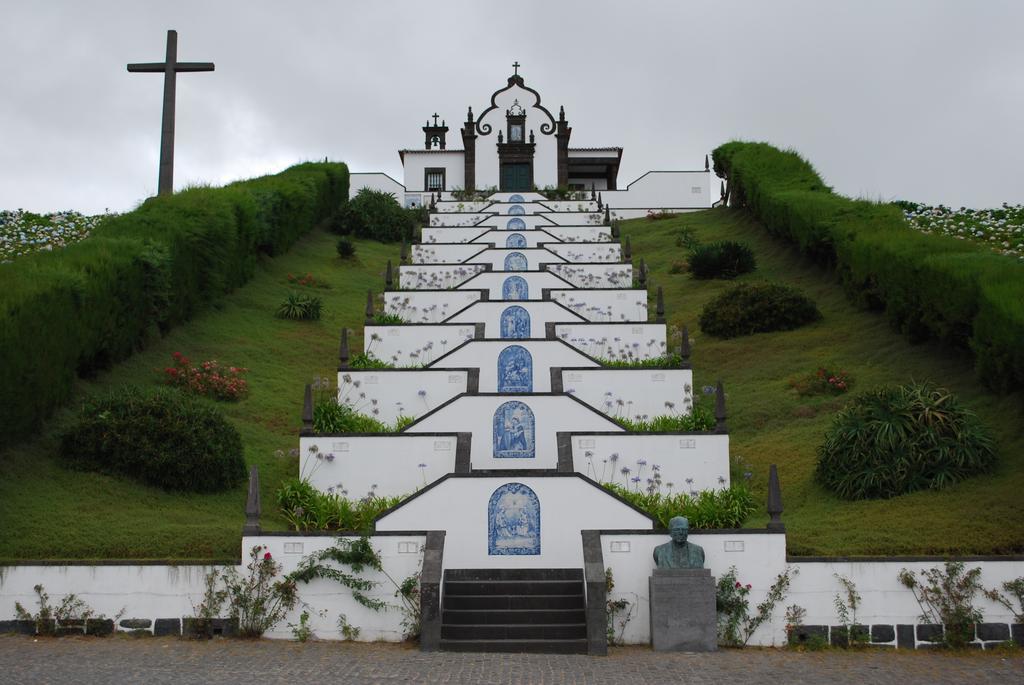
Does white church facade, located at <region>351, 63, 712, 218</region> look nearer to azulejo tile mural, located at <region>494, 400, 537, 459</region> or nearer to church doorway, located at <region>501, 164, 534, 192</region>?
church doorway, located at <region>501, 164, 534, 192</region>

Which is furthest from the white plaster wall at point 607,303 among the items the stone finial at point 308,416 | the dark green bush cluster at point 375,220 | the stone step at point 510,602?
the dark green bush cluster at point 375,220

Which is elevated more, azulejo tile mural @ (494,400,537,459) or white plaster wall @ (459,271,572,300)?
white plaster wall @ (459,271,572,300)

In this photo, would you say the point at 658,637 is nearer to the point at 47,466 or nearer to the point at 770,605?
the point at 770,605

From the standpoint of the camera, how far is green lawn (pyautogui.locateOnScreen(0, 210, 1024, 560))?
13133mm

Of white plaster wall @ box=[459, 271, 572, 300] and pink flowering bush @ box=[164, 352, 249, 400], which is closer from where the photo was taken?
pink flowering bush @ box=[164, 352, 249, 400]

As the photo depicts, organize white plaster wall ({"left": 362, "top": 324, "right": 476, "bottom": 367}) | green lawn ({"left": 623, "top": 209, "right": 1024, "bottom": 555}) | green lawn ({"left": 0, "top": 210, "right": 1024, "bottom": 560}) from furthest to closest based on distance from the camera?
white plaster wall ({"left": 362, "top": 324, "right": 476, "bottom": 367}) → green lawn ({"left": 623, "top": 209, "right": 1024, "bottom": 555}) → green lawn ({"left": 0, "top": 210, "right": 1024, "bottom": 560})

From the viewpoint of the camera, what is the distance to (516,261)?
29.4 m

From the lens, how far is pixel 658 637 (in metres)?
12.0

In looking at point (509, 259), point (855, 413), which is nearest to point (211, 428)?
point (855, 413)

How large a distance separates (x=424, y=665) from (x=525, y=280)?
1582 centimetres

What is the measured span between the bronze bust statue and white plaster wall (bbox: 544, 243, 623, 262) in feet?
61.0

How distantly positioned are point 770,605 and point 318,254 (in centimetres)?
2387

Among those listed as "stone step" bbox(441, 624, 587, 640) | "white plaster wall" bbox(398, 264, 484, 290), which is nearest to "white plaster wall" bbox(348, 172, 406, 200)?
"white plaster wall" bbox(398, 264, 484, 290)

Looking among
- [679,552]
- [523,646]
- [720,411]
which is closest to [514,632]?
[523,646]
